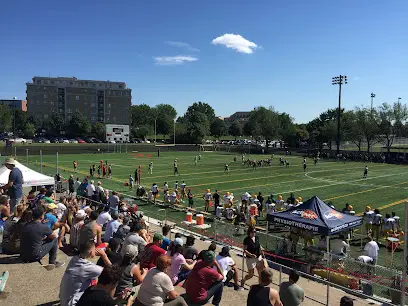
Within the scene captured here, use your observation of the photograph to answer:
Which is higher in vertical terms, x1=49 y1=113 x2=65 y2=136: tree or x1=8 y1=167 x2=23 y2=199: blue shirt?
x1=49 y1=113 x2=65 y2=136: tree

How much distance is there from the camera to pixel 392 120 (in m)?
80.3

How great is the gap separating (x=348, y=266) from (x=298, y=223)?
8.79ft

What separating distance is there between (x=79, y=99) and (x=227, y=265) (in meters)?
130

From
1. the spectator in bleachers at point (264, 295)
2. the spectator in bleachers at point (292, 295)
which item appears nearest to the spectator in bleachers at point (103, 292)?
the spectator in bleachers at point (264, 295)

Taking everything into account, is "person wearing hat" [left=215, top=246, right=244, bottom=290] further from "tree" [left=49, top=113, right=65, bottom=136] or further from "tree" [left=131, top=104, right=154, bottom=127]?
"tree" [left=131, top=104, right=154, bottom=127]

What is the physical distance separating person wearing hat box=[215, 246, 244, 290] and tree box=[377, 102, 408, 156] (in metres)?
79.5

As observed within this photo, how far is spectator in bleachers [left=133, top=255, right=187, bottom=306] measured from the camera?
572 centimetres

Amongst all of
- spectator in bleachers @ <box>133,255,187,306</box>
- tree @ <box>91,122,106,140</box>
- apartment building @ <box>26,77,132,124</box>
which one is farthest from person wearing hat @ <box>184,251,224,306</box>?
apartment building @ <box>26,77,132,124</box>

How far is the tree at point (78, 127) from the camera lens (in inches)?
4213

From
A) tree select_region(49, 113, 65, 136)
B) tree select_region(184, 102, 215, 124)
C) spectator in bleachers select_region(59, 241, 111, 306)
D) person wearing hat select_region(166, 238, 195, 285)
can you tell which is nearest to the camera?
spectator in bleachers select_region(59, 241, 111, 306)

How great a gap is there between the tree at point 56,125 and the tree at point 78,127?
3.36m

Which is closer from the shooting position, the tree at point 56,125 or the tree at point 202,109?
the tree at point 56,125

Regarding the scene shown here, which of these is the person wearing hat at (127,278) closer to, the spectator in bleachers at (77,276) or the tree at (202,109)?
the spectator in bleachers at (77,276)

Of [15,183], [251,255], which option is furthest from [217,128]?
[251,255]
